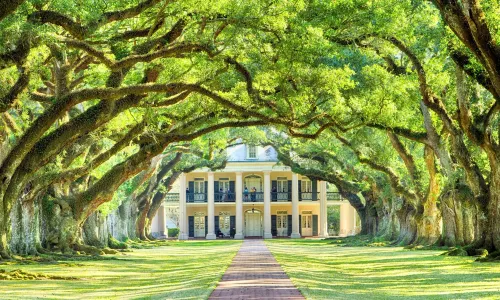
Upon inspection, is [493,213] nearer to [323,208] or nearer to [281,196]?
[323,208]

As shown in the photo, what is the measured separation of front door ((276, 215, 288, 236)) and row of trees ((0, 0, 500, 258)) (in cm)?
4001

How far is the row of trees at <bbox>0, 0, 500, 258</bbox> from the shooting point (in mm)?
17594

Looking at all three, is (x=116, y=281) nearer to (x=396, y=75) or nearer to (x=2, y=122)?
(x=2, y=122)

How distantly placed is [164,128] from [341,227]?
50.6m

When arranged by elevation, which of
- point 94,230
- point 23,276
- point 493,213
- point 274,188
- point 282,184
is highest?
point 282,184

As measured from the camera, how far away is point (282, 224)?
73812 millimetres

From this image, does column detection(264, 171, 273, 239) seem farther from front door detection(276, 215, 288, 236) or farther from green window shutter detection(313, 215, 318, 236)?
green window shutter detection(313, 215, 318, 236)

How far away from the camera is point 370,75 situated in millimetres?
23484

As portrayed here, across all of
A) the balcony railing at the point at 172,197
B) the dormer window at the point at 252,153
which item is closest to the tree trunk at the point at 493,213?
→ the dormer window at the point at 252,153

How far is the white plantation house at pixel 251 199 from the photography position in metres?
71.6

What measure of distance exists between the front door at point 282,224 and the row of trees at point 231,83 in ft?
131

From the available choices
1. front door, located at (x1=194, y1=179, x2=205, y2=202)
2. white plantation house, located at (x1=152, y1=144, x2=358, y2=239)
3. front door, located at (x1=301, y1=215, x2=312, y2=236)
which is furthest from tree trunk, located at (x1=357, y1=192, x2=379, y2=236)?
front door, located at (x1=194, y1=179, x2=205, y2=202)

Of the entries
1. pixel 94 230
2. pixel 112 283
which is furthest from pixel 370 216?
pixel 112 283

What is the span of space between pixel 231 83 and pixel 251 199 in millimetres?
51162
